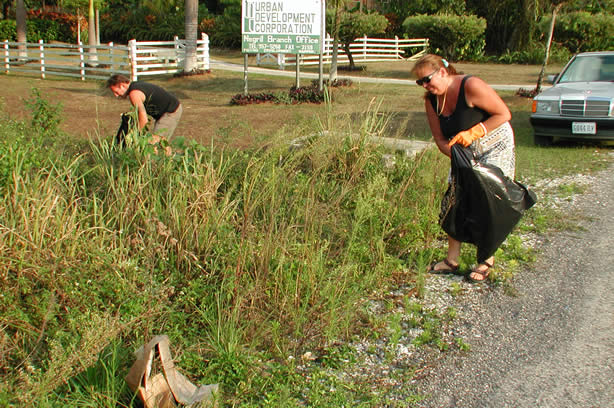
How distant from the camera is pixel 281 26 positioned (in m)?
16.8

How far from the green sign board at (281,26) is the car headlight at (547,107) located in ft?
24.6

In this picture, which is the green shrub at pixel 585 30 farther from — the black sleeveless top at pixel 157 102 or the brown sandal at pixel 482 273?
the brown sandal at pixel 482 273

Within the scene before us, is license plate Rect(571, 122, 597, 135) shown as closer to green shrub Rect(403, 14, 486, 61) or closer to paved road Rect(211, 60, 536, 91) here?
paved road Rect(211, 60, 536, 91)

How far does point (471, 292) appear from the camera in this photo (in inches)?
185

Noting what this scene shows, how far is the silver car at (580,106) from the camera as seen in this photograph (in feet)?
33.8

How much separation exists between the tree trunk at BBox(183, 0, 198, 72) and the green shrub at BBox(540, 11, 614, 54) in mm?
15564

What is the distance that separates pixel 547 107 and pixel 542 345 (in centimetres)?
780

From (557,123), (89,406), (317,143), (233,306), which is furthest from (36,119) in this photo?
(557,123)

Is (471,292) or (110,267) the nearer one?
(110,267)

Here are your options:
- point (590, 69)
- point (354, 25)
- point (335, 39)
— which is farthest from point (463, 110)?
point (354, 25)

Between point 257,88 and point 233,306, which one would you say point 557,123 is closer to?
point 233,306

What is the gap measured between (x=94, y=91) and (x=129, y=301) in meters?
18.3

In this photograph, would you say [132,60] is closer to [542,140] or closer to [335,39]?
[335,39]

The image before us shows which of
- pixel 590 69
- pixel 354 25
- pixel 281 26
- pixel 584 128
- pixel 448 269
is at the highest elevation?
pixel 354 25
